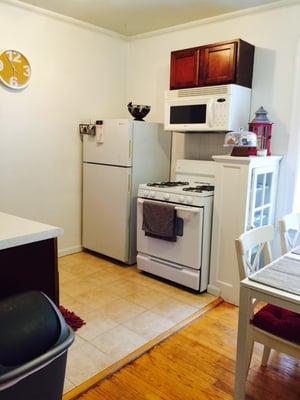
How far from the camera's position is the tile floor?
2121mm

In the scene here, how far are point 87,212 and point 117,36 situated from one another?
2.06 m

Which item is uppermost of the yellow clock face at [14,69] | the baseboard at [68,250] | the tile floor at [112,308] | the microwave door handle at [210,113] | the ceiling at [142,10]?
the ceiling at [142,10]

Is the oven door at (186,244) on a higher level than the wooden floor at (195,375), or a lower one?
higher

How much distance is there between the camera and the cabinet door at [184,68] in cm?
316

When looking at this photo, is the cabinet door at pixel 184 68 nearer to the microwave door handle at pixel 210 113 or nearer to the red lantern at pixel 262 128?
the microwave door handle at pixel 210 113

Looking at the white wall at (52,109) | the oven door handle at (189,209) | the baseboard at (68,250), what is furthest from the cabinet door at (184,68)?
the baseboard at (68,250)

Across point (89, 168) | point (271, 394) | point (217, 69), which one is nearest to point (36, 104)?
point (89, 168)

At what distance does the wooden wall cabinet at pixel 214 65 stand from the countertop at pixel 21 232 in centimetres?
219

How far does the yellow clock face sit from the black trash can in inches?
103

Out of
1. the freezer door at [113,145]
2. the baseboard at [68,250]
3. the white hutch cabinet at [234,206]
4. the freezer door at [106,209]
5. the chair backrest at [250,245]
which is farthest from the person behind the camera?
the baseboard at [68,250]

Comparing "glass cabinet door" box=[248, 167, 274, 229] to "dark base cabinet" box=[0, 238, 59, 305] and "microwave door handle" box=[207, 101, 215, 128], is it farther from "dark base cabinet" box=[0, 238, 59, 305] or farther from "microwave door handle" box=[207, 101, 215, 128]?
"dark base cabinet" box=[0, 238, 59, 305]

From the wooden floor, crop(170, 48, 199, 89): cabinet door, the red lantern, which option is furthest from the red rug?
crop(170, 48, 199, 89): cabinet door

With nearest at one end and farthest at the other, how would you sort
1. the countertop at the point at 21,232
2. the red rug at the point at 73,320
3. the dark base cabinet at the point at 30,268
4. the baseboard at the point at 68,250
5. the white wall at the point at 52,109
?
the countertop at the point at 21,232, the dark base cabinet at the point at 30,268, the red rug at the point at 73,320, the white wall at the point at 52,109, the baseboard at the point at 68,250

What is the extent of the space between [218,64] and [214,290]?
197cm
